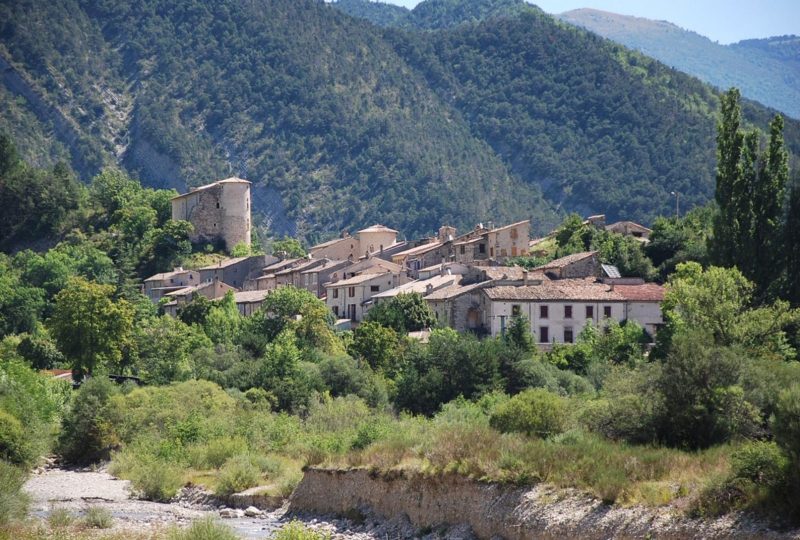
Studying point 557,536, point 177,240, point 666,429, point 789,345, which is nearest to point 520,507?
point 557,536

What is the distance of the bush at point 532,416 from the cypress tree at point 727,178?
68.8ft

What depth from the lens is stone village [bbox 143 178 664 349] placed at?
83.9 m

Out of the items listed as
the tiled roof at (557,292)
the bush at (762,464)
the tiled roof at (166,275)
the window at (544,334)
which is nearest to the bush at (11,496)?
the bush at (762,464)

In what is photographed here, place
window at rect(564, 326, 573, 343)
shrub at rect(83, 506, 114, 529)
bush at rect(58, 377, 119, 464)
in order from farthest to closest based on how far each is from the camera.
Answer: window at rect(564, 326, 573, 343)
bush at rect(58, 377, 119, 464)
shrub at rect(83, 506, 114, 529)

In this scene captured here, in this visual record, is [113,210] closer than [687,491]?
No

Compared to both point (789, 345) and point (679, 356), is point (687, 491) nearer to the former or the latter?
point (679, 356)

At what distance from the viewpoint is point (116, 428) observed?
68.4 meters

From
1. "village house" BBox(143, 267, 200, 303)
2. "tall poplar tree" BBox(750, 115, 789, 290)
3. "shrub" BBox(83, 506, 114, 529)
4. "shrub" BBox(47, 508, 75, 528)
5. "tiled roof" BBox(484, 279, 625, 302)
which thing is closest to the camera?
"shrub" BBox(47, 508, 75, 528)

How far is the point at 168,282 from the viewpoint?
11719 centimetres

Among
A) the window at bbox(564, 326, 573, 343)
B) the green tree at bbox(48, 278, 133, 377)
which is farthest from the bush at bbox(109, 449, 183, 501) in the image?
the window at bbox(564, 326, 573, 343)

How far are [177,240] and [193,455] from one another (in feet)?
216

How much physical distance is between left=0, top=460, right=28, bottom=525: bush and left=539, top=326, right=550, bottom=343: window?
38.0m

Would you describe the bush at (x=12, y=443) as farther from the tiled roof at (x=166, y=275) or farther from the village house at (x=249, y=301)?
Result: the tiled roof at (x=166, y=275)

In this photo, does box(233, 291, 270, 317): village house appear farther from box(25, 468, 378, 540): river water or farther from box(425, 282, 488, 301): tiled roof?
box(25, 468, 378, 540): river water
